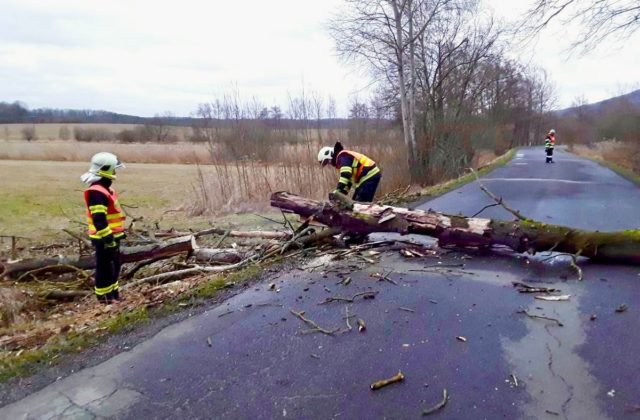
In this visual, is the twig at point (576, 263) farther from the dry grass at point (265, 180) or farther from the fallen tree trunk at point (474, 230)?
the dry grass at point (265, 180)

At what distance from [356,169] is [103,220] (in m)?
4.32

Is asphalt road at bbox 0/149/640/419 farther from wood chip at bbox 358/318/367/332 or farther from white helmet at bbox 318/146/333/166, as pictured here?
white helmet at bbox 318/146/333/166

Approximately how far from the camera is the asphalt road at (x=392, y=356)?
9.18ft

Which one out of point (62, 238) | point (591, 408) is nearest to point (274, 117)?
point (62, 238)

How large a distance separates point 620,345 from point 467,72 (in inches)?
771

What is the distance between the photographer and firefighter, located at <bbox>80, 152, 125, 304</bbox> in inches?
194

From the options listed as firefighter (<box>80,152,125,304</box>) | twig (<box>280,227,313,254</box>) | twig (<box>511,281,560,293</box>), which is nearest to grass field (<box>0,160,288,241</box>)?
firefighter (<box>80,152,125,304</box>)

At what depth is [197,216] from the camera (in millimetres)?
13352

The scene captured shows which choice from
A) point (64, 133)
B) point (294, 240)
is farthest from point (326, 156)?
point (64, 133)

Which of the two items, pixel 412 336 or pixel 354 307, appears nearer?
pixel 412 336

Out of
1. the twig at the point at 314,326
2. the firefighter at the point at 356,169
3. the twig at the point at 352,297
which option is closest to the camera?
the twig at the point at 314,326

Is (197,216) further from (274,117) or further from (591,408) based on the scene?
(591,408)

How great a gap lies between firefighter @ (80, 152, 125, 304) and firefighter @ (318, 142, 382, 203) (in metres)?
3.71

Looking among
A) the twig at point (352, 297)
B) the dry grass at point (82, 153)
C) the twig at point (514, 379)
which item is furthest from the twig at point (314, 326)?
the dry grass at point (82, 153)
